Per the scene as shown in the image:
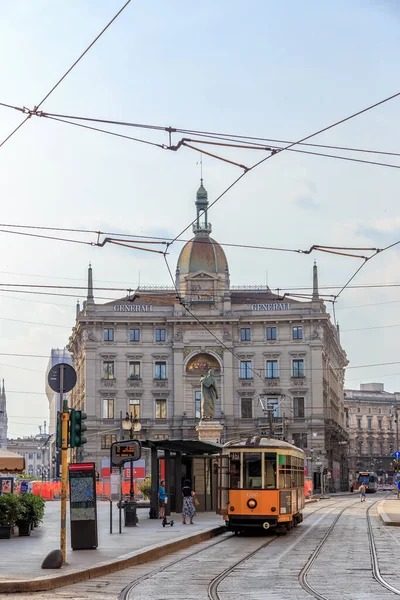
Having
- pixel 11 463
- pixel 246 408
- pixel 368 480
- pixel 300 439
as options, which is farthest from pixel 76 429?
pixel 368 480

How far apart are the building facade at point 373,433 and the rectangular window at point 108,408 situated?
7019 cm

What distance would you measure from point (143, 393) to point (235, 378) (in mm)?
8301

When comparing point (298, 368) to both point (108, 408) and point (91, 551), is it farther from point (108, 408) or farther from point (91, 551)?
point (91, 551)

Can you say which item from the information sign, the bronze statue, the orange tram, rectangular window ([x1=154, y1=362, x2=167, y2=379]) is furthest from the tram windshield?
rectangular window ([x1=154, y1=362, x2=167, y2=379])

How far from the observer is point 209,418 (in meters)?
65.8

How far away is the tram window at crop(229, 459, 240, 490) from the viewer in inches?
1143

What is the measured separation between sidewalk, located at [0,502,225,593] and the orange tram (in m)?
0.99

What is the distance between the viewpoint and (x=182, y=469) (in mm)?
38938

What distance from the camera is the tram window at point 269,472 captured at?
94.4ft

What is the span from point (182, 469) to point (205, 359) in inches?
2223

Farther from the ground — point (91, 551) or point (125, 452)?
point (125, 452)

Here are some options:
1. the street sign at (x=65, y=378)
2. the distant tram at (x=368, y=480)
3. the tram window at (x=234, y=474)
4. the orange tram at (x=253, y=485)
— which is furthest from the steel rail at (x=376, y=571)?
the distant tram at (x=368, y=480)

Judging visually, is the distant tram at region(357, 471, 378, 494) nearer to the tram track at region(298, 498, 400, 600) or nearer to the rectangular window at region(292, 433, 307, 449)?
the rectangular window at region(292, 433, 307, 449)

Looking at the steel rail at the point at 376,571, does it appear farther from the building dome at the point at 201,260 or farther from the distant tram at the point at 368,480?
the distant tram at the point at 368,480
